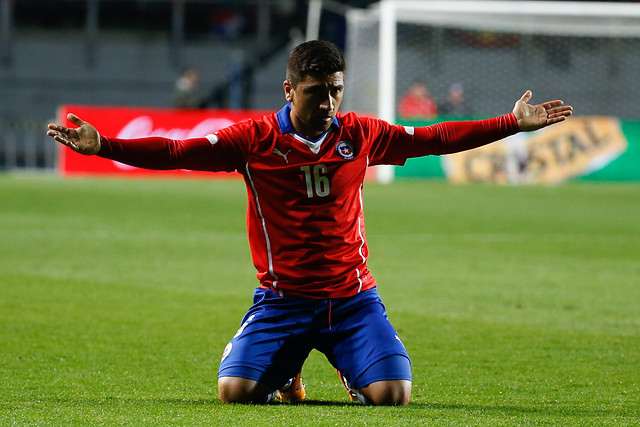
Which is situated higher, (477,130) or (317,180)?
(477,130)

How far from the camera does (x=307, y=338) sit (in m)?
5.05

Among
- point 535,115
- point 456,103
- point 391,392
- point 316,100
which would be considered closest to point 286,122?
point 316,100

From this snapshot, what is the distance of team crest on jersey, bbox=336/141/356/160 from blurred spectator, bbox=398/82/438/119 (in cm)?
2006

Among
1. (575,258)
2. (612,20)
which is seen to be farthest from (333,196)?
(612,20)

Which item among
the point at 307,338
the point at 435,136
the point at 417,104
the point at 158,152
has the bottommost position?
the point at 307,338

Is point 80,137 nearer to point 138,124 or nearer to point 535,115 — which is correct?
point 535,115

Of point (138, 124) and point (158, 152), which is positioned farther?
point (138, 124)

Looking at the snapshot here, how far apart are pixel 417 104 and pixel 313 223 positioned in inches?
821

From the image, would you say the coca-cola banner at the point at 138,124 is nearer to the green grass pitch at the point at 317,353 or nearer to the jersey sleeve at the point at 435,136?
the green grass pitch at the point at 317,353

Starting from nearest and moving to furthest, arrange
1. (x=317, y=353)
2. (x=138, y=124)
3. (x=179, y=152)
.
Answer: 1. (x=179, y=152)
2. (x=317, y=353)
3. (x=138, y=124)

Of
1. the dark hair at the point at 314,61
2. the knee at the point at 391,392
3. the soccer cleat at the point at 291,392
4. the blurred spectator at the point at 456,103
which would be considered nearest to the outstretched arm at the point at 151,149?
the dark hair at the point at 314,61

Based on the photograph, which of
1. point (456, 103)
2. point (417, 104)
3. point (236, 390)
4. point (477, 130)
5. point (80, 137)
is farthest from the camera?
point (456, 103)

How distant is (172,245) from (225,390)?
7.15 m

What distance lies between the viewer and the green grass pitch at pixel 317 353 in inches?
185
